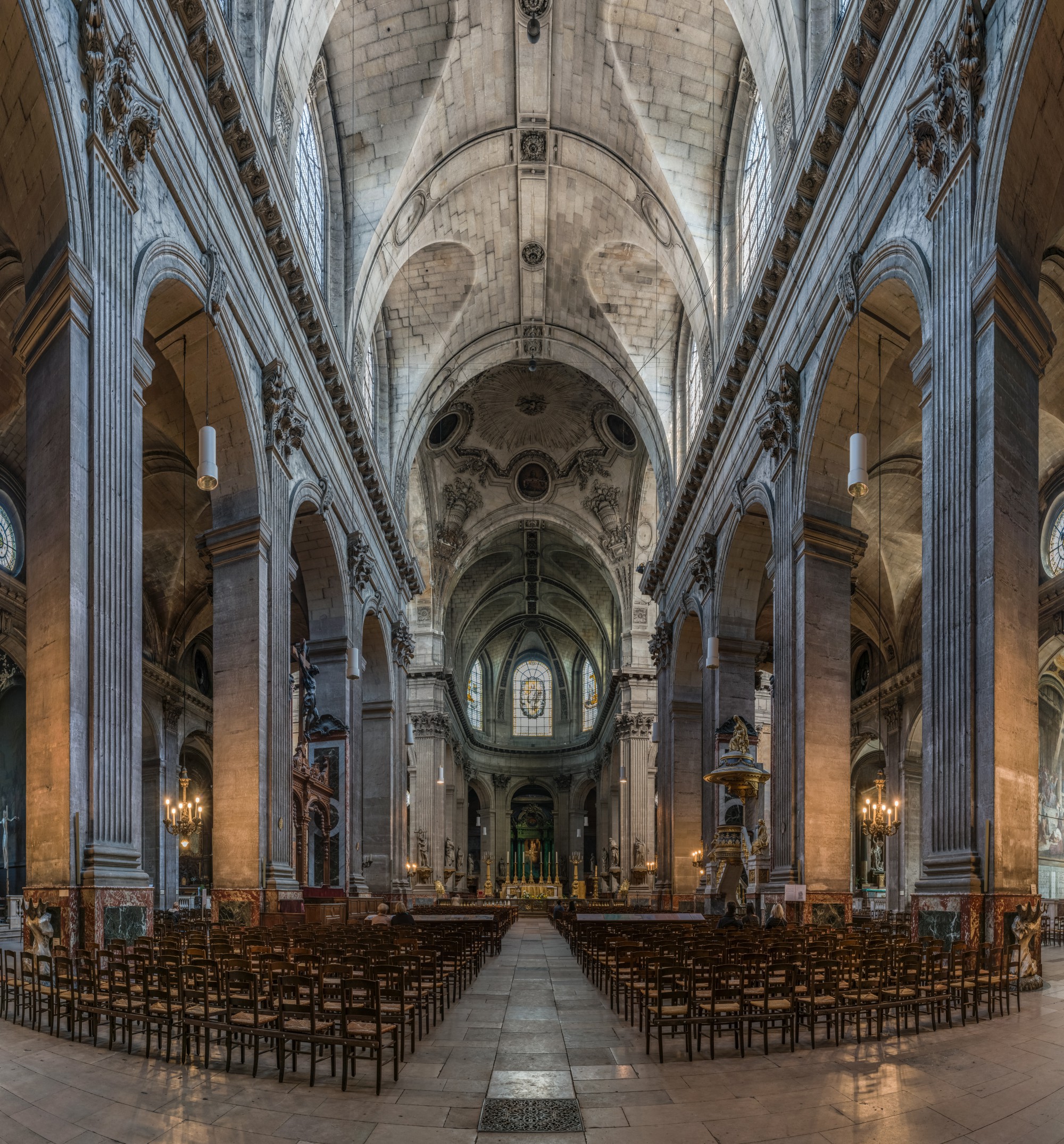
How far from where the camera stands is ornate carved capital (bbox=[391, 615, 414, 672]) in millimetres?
36350

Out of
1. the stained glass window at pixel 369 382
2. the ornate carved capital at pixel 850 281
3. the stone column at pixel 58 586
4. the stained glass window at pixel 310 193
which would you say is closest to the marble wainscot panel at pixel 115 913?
the stone column at pixel 58 586

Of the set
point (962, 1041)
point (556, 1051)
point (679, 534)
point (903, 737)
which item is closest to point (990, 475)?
point (962, 1041)

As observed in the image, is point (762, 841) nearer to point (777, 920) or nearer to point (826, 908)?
point (826, 908)

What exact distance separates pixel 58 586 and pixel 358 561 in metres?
17.1

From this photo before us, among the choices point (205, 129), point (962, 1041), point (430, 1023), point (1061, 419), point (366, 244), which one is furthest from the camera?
point (366, 244)

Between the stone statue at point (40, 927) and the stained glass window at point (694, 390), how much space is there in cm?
2346

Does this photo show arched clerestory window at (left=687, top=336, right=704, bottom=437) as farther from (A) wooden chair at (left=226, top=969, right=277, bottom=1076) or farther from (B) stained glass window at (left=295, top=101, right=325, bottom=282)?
(A) wooden chair at (left=226, top=969, right=277, bottom=1076)

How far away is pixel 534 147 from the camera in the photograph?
30.5 m

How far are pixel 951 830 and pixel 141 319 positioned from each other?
11.3 m

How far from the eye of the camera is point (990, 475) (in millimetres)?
11570

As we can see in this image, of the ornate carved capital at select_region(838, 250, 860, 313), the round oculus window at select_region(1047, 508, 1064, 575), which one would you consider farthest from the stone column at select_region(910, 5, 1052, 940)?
the round oculus window at select_region(1047, 508, 1064, 575)

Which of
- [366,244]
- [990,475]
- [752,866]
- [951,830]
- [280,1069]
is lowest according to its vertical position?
[752,866]

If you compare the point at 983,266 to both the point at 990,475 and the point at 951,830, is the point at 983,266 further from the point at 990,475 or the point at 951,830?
the point at 951,830

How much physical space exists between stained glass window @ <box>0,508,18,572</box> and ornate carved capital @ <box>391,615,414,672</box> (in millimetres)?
13261
